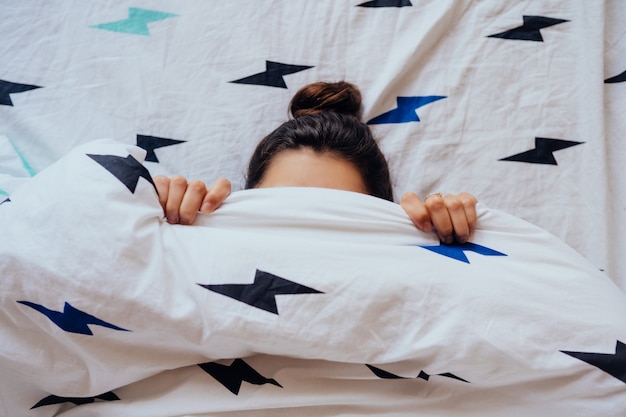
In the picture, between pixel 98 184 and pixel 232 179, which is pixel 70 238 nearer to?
pixel 98 184

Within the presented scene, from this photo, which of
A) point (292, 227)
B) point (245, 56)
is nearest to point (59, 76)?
point (245, 56)

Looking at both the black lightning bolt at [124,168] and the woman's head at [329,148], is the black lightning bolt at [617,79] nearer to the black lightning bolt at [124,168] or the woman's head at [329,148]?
the woman's head at [329,148]

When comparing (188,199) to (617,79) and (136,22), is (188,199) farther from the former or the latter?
(617,79)

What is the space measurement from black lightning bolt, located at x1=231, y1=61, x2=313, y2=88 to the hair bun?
0.05 m

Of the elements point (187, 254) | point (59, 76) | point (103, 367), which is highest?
point (59, 76)

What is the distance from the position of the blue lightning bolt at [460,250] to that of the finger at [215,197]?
0.25m

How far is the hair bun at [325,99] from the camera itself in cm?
93

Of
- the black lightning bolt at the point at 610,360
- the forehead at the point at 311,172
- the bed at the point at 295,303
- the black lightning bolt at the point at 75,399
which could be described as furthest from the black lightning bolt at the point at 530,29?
the black lightning bolt at the point at 75,399

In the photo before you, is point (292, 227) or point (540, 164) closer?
point (292, 227)

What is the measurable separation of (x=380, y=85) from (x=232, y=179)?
30 centimetres

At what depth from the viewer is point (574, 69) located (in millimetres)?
975

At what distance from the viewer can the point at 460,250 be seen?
2.15 ft

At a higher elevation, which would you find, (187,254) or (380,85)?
(380,85)

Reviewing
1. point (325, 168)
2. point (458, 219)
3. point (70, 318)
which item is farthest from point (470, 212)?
point (70, 318)
